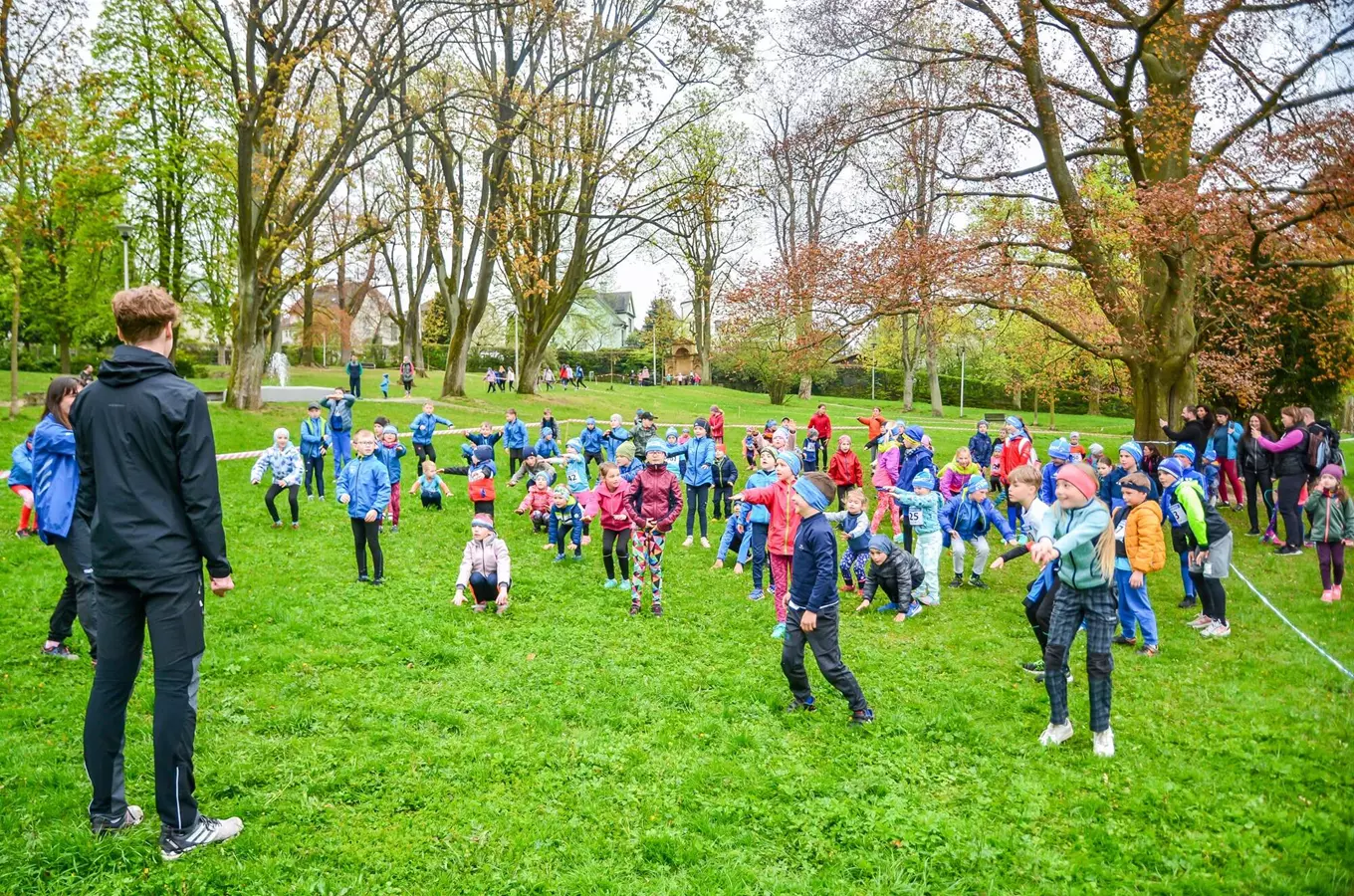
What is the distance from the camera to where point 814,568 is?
632 centimetres

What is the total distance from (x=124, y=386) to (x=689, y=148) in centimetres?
3672

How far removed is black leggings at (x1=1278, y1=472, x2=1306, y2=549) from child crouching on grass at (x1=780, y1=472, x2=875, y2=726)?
1071 centimetres

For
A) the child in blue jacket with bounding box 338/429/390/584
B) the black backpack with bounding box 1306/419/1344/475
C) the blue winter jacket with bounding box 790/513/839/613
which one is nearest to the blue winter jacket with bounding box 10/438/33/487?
the child in blue jacket with bounding box 338/429/390/584

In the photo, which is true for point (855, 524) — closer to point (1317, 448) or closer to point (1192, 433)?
point (1317, 448)

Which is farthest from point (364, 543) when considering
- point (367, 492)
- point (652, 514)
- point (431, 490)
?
point (431, 490)

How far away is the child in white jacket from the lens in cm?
897

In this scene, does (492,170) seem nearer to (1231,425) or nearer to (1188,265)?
(1188,265)

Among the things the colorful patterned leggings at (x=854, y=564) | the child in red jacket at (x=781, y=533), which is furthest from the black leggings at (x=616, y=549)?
the colorful patterned leggings at (x=854, y=564)

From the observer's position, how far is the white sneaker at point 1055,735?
5957mm

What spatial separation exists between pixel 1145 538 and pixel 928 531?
287cm

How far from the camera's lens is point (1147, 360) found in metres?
16.8

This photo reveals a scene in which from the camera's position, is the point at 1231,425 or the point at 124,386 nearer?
the point at 124,386

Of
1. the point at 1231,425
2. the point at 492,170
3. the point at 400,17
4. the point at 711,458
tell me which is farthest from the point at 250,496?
the point at 1231,425

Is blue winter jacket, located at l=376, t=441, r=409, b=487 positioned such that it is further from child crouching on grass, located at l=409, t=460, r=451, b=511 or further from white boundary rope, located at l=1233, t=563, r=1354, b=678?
→ white boundary rope, located at l=1233, t=563, r=1354, b=678
